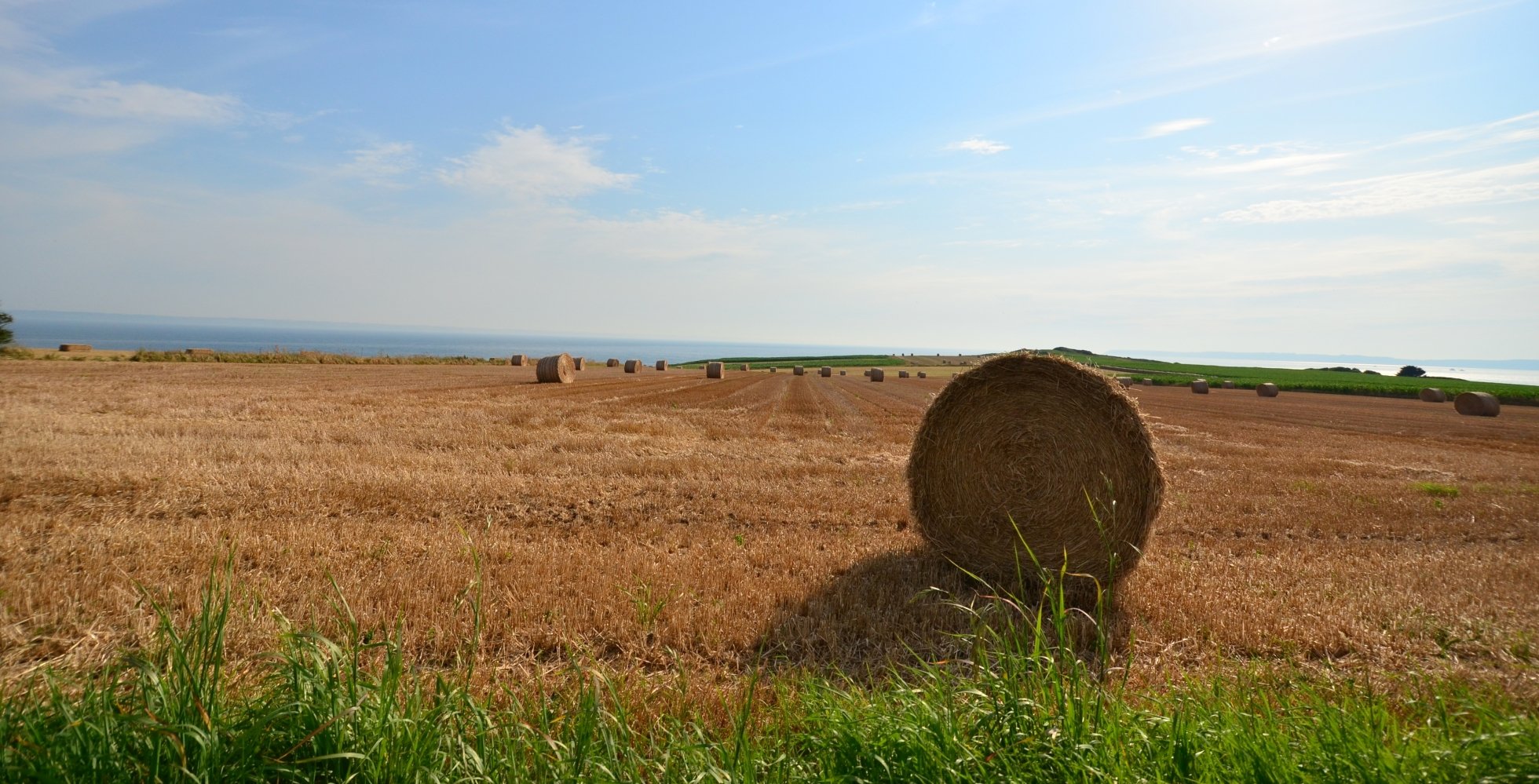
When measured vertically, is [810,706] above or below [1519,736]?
below

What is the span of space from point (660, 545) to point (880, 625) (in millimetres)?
2770

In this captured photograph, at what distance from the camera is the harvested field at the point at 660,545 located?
15.6 feet

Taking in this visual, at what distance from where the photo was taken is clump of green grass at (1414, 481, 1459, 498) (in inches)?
434

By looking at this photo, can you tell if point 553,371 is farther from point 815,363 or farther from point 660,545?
point 815,363

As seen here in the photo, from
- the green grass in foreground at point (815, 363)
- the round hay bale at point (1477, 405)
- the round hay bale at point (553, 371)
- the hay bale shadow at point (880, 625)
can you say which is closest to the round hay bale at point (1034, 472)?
the hay bale shadow at point (880, 625)

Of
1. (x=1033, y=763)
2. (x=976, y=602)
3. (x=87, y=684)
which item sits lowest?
(x=976, y=602)

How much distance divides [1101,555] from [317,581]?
6.45 m

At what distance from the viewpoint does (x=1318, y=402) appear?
1454 inches

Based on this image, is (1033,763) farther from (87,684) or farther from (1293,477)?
(1293,477)

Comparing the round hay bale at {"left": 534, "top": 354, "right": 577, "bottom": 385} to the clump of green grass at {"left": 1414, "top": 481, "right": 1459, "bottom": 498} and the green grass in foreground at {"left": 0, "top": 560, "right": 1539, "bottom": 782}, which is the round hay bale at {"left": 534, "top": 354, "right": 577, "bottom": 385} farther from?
the green grass in foreground at {"left": 0, "top": 560, "right": 1539, "bottom": 782}

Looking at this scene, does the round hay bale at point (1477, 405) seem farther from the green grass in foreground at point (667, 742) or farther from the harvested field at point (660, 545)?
the green grass in foreground at point (667, 742)

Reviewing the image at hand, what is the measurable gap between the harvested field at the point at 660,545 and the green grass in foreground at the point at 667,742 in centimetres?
85

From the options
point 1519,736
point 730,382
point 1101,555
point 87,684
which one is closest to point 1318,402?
point 730,382

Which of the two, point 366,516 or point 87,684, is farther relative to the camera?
point 366,516
